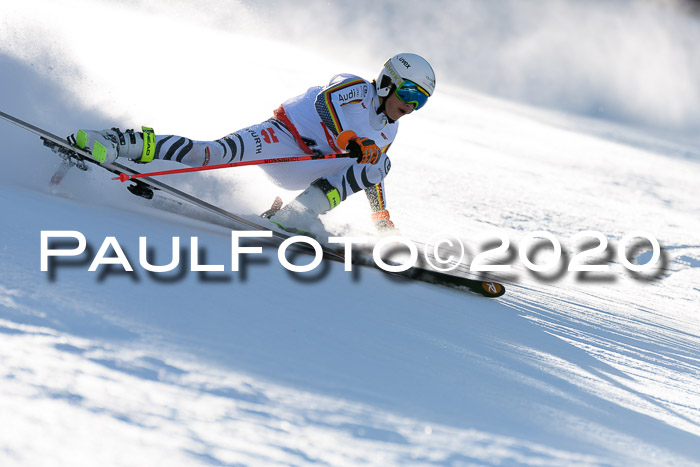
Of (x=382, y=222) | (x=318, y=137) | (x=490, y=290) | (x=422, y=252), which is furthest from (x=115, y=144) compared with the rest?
(x=422, y=252)

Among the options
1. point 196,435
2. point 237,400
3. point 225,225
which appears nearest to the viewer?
point 196,435

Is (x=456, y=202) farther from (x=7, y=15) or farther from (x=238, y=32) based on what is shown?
(x=238, y=32)

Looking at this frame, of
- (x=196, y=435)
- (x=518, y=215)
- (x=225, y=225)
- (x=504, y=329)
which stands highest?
(x=518, y=215)

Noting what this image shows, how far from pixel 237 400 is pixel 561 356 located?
6.15ft

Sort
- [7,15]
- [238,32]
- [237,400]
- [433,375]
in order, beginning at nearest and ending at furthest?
[237,400], [433,375], [7,15], [238,32]

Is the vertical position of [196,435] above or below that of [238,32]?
below

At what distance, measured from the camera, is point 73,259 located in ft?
8.44

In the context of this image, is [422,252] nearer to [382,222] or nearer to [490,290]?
[382,222]

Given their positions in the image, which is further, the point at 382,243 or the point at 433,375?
the point at 382,243

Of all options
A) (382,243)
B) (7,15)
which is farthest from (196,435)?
(7,15)

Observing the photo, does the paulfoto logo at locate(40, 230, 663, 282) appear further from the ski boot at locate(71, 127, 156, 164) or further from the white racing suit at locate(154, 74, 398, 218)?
the ski boot at locate(71, 127, 156, 164)

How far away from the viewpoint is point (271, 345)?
219 centimetres

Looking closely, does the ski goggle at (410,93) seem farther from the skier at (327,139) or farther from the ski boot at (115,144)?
the ski boot at (115,144)

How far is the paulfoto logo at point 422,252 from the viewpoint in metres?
2.77
